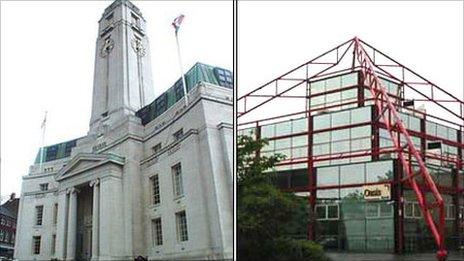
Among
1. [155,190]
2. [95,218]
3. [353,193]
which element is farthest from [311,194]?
[95,218]

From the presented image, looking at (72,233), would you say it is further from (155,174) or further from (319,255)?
(319,255)

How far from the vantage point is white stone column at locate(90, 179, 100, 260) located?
8.31 feet

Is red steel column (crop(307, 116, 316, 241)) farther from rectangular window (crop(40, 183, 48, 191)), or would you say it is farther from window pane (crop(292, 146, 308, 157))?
rectangular window (crop(40, 183, 48, 191))

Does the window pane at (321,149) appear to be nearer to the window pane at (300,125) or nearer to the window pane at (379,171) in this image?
the window pane at (300,125)

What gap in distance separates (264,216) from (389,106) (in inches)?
38.5

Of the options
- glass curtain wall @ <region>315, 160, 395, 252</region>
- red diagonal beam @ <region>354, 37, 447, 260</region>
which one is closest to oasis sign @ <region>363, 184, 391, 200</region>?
glass curtain wall @ <region>315, 160, 395, 252</region>

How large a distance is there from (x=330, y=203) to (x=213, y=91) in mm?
936

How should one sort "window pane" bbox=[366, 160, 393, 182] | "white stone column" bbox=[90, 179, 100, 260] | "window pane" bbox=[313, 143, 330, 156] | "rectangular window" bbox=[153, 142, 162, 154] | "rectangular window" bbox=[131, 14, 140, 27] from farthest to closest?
1. "window pane" bbox=[313, 143, 330, 156]
2. "window pane" bbox=[366, 160, 393, 182]
3. "rectangular window" bbox=[131, 14, 140, 27]
4. "rectangular window" bbox=[153, 142, 162, 154]
5. "white stone column" bbox=[90, 179, 100, 260]

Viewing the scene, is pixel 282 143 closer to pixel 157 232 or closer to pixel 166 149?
pixel 166 149

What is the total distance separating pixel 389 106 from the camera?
3070 millimetres

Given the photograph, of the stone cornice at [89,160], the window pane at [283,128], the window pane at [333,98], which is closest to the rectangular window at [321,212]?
the window pane at [283,128]

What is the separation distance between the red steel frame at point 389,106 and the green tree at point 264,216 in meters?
0.10

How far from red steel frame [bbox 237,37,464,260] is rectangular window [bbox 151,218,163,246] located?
0.92 metres

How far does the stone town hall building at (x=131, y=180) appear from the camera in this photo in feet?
8.45
